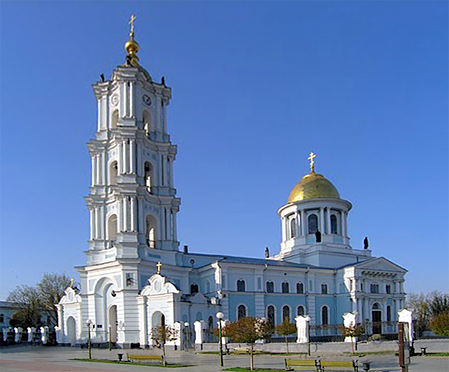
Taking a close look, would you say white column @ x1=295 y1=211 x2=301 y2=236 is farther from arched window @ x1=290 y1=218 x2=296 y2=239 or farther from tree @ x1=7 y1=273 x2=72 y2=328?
tree @ x1=7 y1=273 x2=72 y2=328

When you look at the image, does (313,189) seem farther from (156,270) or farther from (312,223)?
(156,270)

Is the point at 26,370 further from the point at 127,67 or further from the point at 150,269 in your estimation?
the point at 127,67

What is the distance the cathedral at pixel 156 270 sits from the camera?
48375mm

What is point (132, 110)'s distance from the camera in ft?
176

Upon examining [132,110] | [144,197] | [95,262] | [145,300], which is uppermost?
[132,110]

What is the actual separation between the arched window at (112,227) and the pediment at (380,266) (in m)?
23.9

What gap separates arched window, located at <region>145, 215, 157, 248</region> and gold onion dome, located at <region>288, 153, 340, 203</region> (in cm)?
1912

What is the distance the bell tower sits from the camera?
5053cm

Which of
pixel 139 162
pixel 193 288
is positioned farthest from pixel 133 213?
pixel 193 288

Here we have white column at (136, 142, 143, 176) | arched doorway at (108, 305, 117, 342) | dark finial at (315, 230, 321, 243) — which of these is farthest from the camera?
dark finial at (315, 230, 321, 243)

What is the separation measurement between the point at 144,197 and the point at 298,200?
20.8 m

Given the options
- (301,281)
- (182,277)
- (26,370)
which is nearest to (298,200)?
(301,281)

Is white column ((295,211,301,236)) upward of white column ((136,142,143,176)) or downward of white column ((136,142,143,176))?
downward

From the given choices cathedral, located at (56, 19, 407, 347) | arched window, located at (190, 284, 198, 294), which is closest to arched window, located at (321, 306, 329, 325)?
cathedral, located at (56, 19, 407, 347)
